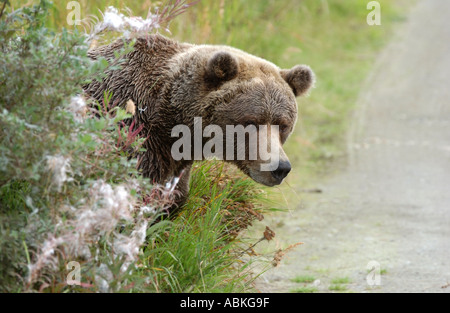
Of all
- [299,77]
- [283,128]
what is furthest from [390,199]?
[283,128]

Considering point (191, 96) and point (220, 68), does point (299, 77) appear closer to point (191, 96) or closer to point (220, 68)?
point (220, 68)

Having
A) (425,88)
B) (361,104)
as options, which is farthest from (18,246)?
(425,88)

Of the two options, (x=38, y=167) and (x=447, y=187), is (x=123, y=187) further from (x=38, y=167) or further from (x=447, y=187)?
(x=447, y=187)

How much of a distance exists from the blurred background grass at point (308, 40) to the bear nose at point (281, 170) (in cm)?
177

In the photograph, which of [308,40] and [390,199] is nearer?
[390,199]

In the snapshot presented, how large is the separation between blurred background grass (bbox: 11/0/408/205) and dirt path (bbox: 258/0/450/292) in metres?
0.30

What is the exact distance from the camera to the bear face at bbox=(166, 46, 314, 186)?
449 centimetres

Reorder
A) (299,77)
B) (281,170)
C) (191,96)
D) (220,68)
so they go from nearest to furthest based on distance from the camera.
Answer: (281,170) → (220,68) → (191,96) → (299,77)

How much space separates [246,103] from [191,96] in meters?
0.39

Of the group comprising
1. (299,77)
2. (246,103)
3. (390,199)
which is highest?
(299,77)

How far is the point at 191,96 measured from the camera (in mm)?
A: 4641

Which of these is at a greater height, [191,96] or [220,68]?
[220,68]

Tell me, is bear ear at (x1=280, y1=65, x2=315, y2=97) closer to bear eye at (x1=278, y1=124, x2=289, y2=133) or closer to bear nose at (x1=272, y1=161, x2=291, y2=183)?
bear eye at (x1=278, y1=124, x2=289, y2=133)

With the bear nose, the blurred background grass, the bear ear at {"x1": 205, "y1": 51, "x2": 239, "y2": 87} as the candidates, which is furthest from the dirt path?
the bear ear at {"x1": 205, "y1": 51, "x2": 239, "y2": 87}
